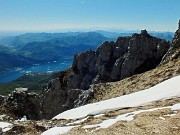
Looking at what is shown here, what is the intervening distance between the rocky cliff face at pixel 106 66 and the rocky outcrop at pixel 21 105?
70.7 ft

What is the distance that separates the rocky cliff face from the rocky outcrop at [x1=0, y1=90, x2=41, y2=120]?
21539mm

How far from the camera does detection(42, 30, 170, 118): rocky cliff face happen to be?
93.0 meters

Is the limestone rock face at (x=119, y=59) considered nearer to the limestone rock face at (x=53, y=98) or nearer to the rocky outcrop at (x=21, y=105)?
the limestone rock face at (x=53, y=98)

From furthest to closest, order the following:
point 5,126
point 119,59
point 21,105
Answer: point 119,59, point 21,105, point 5,126

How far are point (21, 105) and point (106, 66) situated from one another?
65935mm

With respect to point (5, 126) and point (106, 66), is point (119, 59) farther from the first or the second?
point (5, 126)

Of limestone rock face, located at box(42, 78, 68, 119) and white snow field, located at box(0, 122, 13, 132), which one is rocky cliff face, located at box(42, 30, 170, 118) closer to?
limestone rock face, located at box(42, 78, 68, 119)

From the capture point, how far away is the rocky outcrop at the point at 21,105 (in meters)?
52.2

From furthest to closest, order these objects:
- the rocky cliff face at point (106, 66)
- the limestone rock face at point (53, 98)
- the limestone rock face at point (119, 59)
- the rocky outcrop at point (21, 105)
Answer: the limestone rock face at point (53, 98) < the limestone rock face at point (119, 59) < the rocky cliff face at point (106, 66) < the rocky outcrop at point (21, 105)

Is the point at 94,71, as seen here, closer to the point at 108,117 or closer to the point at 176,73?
the point at 176,73

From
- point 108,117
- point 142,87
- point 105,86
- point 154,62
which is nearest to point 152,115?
point 108,117

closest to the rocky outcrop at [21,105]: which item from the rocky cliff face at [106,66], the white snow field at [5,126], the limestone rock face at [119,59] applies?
the white snow field at [5,126]

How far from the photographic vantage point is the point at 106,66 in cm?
11619

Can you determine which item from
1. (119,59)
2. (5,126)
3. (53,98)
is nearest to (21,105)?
(5,126)
